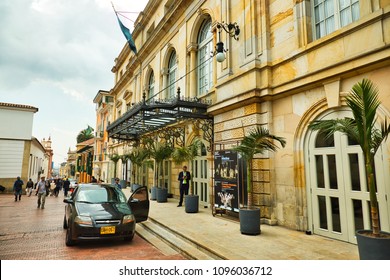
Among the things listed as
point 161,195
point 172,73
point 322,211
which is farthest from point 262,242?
point 172,73

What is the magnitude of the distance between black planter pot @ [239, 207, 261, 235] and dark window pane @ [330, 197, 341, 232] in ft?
5.73

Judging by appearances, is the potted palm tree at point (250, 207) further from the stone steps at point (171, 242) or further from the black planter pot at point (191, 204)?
the black planter pot at point (191, 204)

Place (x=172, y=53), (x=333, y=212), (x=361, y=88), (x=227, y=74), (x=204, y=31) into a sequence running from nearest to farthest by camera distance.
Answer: (x=361, y=88), (x=333, y=212), (x=227, y=74), (x=204, y=31), (x=172, y=53)

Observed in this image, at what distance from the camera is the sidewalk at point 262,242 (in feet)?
15.3

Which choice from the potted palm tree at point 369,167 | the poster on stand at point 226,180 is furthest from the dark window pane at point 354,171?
the poster on stand at point 226,180

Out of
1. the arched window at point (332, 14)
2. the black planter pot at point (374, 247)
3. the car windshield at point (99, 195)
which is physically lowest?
the black planter pot at point (374, 247)

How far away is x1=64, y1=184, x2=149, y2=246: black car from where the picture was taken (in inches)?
221

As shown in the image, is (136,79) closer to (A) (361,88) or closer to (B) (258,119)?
(B) (258,119)

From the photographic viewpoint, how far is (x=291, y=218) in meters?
6.65

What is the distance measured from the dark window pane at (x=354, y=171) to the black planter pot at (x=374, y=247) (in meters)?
1.87

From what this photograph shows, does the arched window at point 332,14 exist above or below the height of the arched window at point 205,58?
below

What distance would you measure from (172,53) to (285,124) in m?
10.8

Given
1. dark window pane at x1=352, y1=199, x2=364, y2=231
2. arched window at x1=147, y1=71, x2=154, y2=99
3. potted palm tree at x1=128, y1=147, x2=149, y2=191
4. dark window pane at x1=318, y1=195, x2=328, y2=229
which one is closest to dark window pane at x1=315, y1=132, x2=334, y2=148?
dark window pane at x1=318, y1=195, x2=328, y2=229
